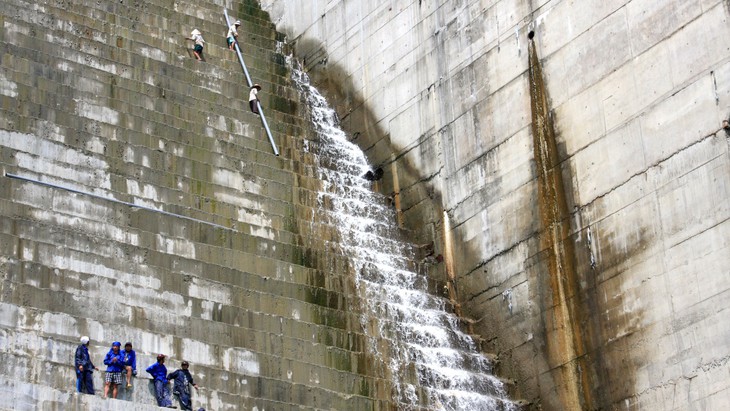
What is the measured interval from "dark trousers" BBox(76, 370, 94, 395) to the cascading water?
6.28 meters

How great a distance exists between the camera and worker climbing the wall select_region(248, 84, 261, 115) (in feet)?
116

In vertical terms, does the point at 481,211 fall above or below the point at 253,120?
below

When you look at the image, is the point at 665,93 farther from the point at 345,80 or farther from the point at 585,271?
the point at 345,80

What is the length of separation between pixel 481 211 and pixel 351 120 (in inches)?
247

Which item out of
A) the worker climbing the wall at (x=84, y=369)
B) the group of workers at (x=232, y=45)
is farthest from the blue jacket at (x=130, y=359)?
the group of workers at (x=232, y=45)

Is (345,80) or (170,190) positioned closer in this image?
(170,190)

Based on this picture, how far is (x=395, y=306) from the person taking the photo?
101 ft

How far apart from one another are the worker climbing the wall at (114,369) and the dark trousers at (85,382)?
0.23m

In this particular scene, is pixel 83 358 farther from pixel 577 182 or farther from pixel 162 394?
pixel 577 182

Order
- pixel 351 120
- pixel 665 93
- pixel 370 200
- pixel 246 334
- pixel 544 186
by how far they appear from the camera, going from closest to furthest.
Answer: pixel 246 334 < pixel 665 93 < pixel 544 186 < pixel 370 200 < pixel 351 120

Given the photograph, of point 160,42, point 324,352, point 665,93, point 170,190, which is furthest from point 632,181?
point 160,42

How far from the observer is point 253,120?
1373 inches

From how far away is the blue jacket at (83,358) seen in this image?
2320 centimetres

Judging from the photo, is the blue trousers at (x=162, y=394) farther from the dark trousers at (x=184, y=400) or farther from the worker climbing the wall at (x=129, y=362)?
the worker climbing the wall at (x=129, y=362)
